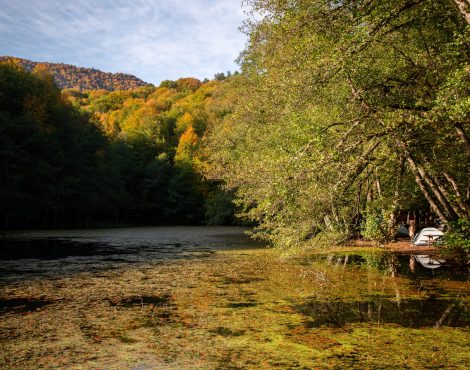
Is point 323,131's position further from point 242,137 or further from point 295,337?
point 242,137

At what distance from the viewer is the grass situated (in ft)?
17.4

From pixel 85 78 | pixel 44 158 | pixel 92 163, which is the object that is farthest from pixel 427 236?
pixel 85 78

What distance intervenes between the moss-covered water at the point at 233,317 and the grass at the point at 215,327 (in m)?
0.02

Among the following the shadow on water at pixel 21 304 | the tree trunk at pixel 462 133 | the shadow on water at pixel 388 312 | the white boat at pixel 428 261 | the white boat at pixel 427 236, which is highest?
the tree trunk at pixel 462 133

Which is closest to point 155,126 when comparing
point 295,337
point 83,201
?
point 83,201

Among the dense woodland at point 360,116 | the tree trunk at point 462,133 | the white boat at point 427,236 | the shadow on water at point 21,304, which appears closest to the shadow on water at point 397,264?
the dense woodland at point 360,116

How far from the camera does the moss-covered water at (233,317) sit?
17.6ft

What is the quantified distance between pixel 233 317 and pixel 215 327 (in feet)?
2.19

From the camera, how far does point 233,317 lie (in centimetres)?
732

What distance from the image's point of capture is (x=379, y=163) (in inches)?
455

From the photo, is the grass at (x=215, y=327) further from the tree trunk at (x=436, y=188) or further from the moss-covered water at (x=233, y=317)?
the tree trunk at (x=436, y=188)

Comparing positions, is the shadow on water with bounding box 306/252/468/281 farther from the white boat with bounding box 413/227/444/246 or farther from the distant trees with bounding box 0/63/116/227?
the distant trees with bounding box 0/63/116/227

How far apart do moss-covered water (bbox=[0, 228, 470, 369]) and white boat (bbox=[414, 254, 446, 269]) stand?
106 cm

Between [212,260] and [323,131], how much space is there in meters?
Answer: 7.51
